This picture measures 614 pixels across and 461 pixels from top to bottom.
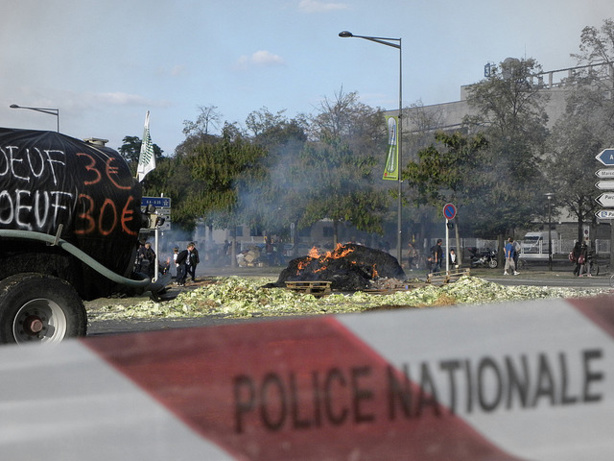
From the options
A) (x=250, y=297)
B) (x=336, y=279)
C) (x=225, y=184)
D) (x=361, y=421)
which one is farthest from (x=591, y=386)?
(x=225, y=184)

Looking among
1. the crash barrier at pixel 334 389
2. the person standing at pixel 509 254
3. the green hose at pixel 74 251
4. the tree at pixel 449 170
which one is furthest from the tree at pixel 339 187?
the crash barrier at pixel 334 389

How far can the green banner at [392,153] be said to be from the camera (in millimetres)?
30109

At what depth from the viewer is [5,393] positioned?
274 cm

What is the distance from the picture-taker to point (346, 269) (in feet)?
72.2

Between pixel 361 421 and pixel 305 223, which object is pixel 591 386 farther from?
pixel 305 223

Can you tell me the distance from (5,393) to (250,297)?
600 inches

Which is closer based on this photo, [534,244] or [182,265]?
[182,265]

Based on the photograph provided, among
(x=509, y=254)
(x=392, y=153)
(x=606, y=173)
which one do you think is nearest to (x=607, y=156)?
(x=606, y=173)

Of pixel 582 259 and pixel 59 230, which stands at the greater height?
pixel 59 230

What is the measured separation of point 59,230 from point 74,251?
0.33m

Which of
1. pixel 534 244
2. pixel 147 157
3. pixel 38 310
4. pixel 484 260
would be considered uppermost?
pixel 147 157

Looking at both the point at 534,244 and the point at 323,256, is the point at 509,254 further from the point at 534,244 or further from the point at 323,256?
the point at 534,244

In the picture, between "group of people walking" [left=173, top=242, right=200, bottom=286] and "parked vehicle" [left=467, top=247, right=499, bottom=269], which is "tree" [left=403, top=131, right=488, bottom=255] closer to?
"parked vehicle" [left=467, top=247, right=499, bottom=269]

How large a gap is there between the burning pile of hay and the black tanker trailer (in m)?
12.7
